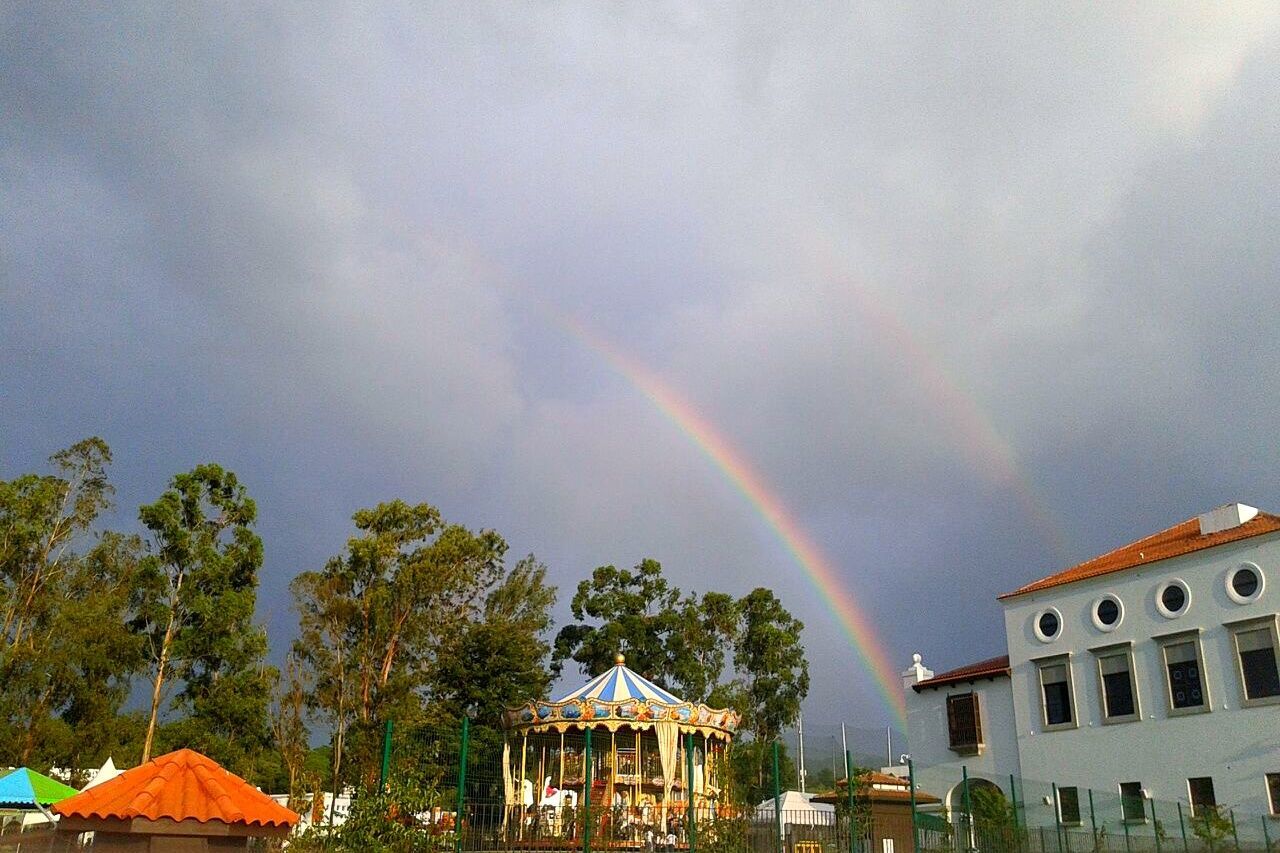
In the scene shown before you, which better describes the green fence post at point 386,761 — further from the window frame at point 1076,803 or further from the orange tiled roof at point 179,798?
the window frame at point 1076,803

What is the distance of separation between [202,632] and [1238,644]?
116 feet

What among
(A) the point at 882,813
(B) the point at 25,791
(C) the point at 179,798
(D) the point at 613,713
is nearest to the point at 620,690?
(D) the point at 613,713

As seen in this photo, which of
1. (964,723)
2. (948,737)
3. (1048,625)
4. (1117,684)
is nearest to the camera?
(1117,684)

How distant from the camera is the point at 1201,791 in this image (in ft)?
98.3

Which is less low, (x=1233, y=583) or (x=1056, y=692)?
(x=1233, y=583)

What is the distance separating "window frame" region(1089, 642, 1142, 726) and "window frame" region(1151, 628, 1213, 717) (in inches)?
36.7

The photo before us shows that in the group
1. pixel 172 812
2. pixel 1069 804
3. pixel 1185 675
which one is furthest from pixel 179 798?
pixel 1069 804

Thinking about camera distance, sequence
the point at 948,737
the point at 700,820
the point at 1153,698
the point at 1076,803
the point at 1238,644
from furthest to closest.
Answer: the point at 948,737 → the point at 1076,803 → the point at 1153,698 → the point at 1238,644 → the point at 700,820

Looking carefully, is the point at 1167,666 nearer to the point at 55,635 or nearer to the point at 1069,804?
the point at 1069,804

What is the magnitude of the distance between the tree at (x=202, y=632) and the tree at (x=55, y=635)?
47.6 inches

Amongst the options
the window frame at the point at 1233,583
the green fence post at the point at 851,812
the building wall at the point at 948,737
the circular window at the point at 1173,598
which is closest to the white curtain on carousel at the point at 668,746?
the green fence post at the point at 851,812

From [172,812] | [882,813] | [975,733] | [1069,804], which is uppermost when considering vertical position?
[975,733]

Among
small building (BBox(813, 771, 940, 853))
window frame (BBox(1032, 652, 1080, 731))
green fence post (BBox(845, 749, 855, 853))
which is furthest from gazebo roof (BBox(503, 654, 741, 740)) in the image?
window frame (BBox(1032, 652, 1080, 731))

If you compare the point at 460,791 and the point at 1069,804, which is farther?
the point at 1069,804
